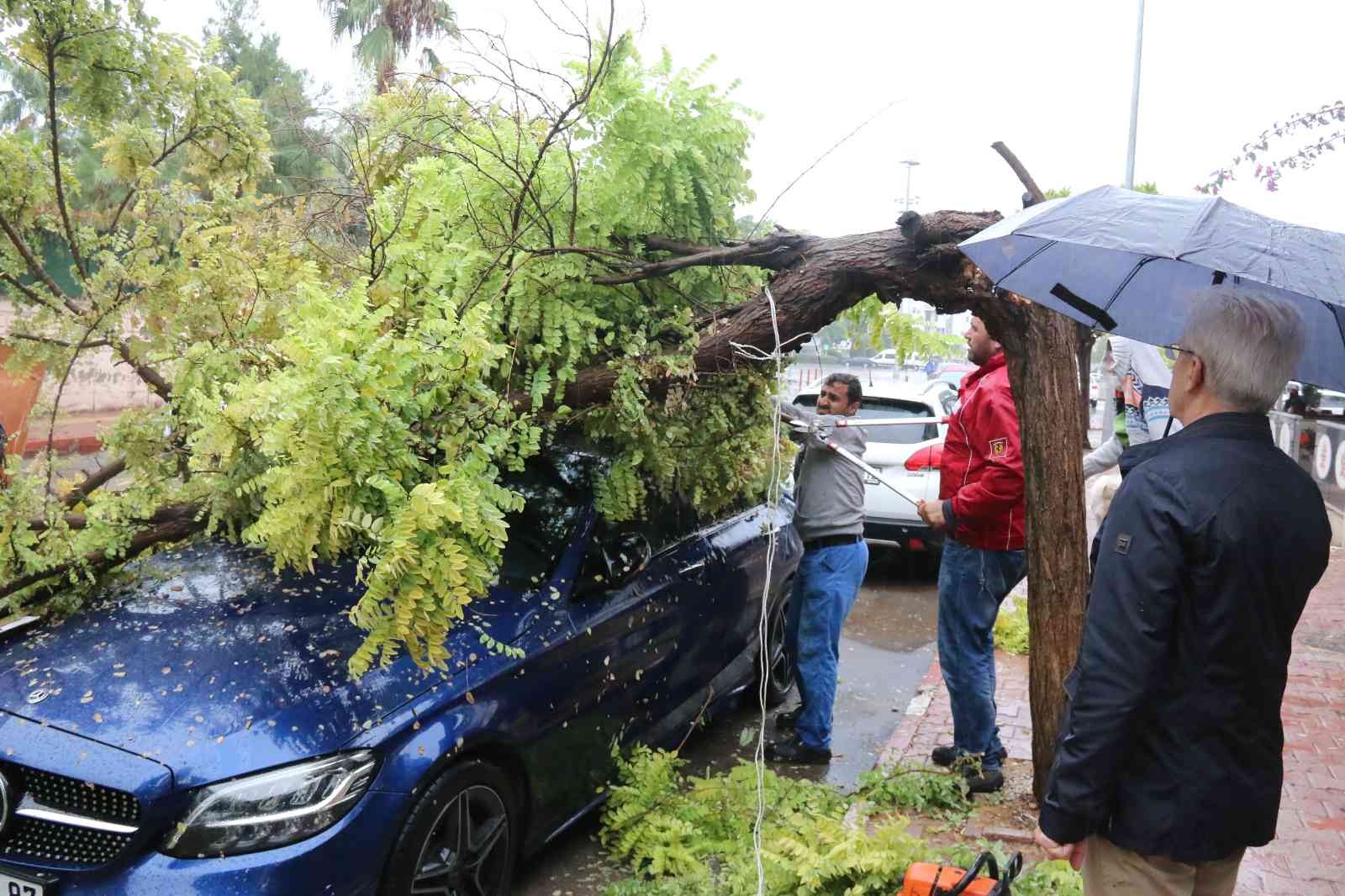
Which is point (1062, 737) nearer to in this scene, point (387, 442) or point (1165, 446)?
point (1165, 446)

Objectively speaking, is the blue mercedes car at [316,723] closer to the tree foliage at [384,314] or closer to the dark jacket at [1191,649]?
the tree foliage at [384,314]

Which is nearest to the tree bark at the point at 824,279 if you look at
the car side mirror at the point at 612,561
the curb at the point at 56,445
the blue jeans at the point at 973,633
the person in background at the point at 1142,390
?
the car side mirror at the point at 612,561

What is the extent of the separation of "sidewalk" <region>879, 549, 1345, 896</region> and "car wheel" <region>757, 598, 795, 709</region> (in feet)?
2.44

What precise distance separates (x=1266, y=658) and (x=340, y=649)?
8.53 ft

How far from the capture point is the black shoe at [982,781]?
4.53 metres

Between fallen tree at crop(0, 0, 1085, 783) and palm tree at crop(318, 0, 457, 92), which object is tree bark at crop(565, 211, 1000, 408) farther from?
palm tree at crop(318, 0, 457, 92)

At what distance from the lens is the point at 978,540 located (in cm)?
455

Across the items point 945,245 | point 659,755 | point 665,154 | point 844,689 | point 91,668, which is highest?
point 665,154

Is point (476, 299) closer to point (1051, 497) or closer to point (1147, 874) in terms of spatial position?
point (1051, 497)

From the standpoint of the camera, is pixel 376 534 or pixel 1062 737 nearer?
pixel 1062 737

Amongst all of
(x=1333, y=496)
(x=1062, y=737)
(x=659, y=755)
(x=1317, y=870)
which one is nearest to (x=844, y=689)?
(x=659, y=755)

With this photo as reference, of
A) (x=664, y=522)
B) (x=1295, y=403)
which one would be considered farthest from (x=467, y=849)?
(x=1295, y=403)

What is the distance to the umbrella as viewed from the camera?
2.53 meters

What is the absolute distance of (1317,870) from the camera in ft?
12.7
